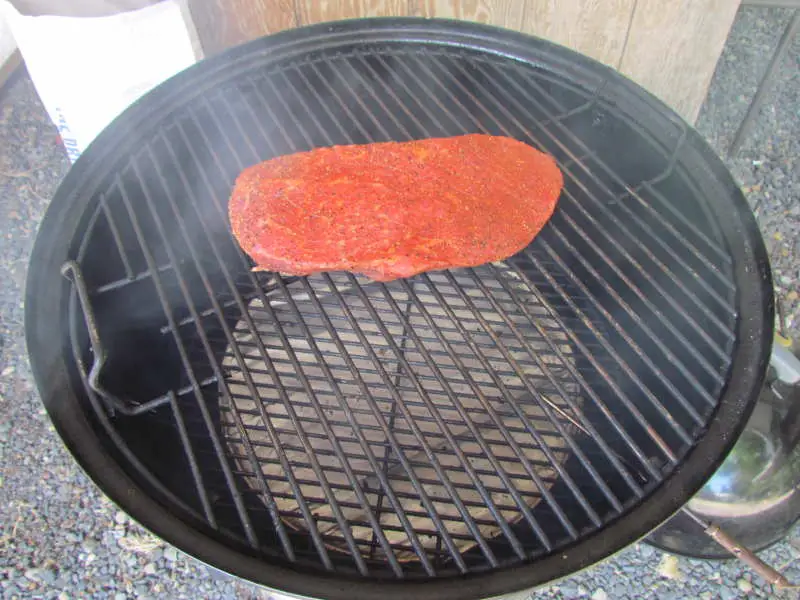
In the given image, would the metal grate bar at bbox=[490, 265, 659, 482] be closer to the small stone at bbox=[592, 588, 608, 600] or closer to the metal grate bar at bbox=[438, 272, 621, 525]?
the metal grate bar at bbox=[438, 272, 621, 525]

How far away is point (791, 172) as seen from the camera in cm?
316

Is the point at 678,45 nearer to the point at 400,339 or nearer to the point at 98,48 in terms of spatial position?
the point at 400,339

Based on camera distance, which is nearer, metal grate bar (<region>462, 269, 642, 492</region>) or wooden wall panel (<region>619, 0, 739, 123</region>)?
metal grate bar (<region>462, 269, 642, 492</region>)

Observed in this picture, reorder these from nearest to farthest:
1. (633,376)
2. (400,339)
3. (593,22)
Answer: (633,376)
(400,339)
(593,22)

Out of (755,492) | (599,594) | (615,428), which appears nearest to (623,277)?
(615,428)

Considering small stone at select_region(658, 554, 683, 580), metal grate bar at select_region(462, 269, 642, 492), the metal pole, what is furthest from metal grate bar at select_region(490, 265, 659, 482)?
the metal pole

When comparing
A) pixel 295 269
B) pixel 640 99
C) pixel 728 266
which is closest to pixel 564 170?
pixel 640 99

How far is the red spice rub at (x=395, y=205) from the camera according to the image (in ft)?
5.35

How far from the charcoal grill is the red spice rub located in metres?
0.08

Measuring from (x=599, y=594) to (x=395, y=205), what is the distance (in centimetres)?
148

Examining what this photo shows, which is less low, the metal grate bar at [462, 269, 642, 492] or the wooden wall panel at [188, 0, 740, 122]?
the wooden wall panel at [188, 0, 740, 122]

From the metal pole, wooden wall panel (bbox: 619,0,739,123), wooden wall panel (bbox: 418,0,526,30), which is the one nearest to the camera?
wooden wall panel (bbox: 619,0,739,123)

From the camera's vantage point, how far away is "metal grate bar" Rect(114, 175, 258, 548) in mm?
1286

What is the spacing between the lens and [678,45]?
8.72 feet
